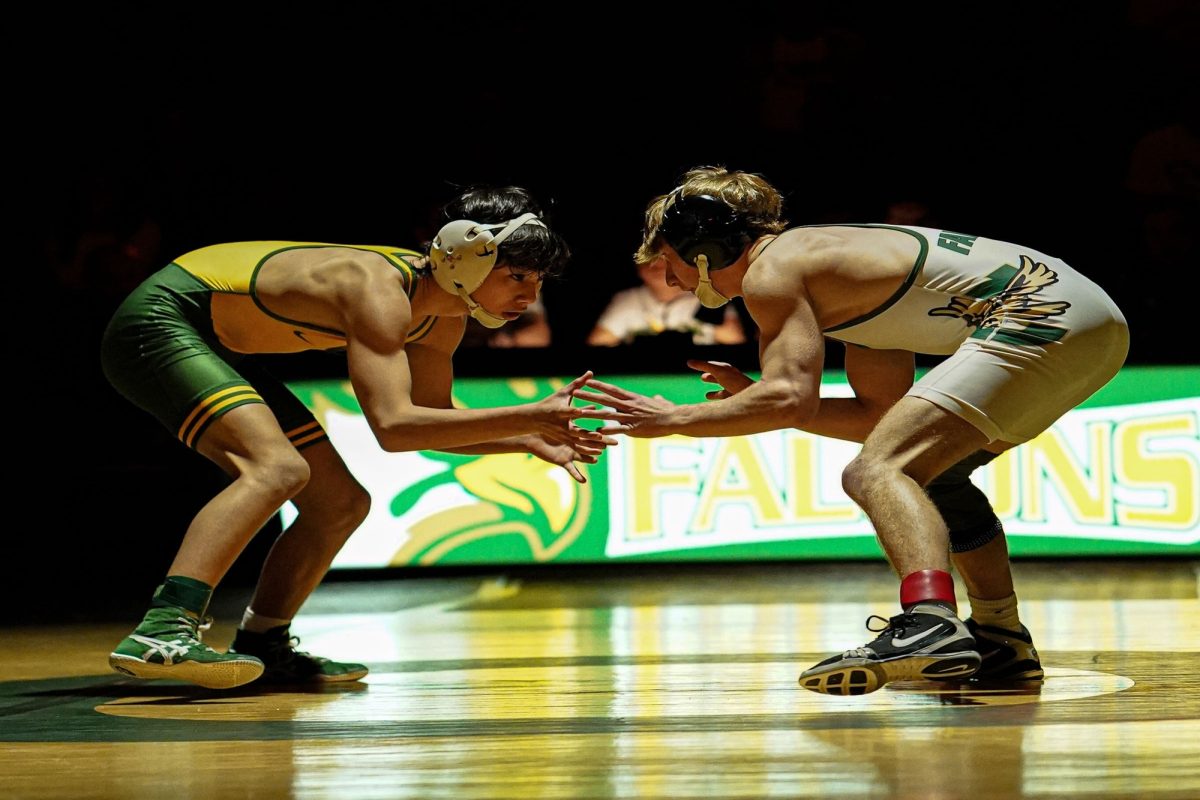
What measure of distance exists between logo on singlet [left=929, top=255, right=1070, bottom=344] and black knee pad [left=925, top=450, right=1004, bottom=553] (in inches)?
15.8

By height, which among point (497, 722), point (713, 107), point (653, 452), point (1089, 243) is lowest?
point (497, 722)

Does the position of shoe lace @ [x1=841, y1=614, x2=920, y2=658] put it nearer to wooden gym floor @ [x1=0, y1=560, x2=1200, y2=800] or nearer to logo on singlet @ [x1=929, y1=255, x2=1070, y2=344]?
wooden gym floor @ [x1=0, y1=560, x2=1200, y2=800]

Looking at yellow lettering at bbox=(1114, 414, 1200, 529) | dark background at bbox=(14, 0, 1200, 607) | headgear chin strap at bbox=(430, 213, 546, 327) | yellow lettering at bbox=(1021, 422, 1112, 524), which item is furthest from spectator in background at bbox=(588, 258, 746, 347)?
headgear chin strap at bbox=(430, 213, 546, 327)

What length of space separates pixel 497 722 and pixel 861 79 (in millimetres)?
6364

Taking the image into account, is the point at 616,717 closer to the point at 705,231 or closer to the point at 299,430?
the point at 705,231

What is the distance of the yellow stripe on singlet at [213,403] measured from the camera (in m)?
3.54

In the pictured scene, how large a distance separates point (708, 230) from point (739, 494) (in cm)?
294

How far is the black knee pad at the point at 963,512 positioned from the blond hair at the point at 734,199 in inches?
29.1

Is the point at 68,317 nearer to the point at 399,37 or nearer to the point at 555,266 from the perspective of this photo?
the point at 399,37

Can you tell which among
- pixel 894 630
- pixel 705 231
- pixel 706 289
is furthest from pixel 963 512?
pixel 705 231

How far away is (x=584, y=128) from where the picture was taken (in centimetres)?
871

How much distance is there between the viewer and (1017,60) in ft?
29.2

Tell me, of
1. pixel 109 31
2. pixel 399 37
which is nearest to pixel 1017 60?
pixel 399 37

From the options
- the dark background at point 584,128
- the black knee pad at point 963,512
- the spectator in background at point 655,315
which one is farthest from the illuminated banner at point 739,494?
the black knee pad at point 963,512
